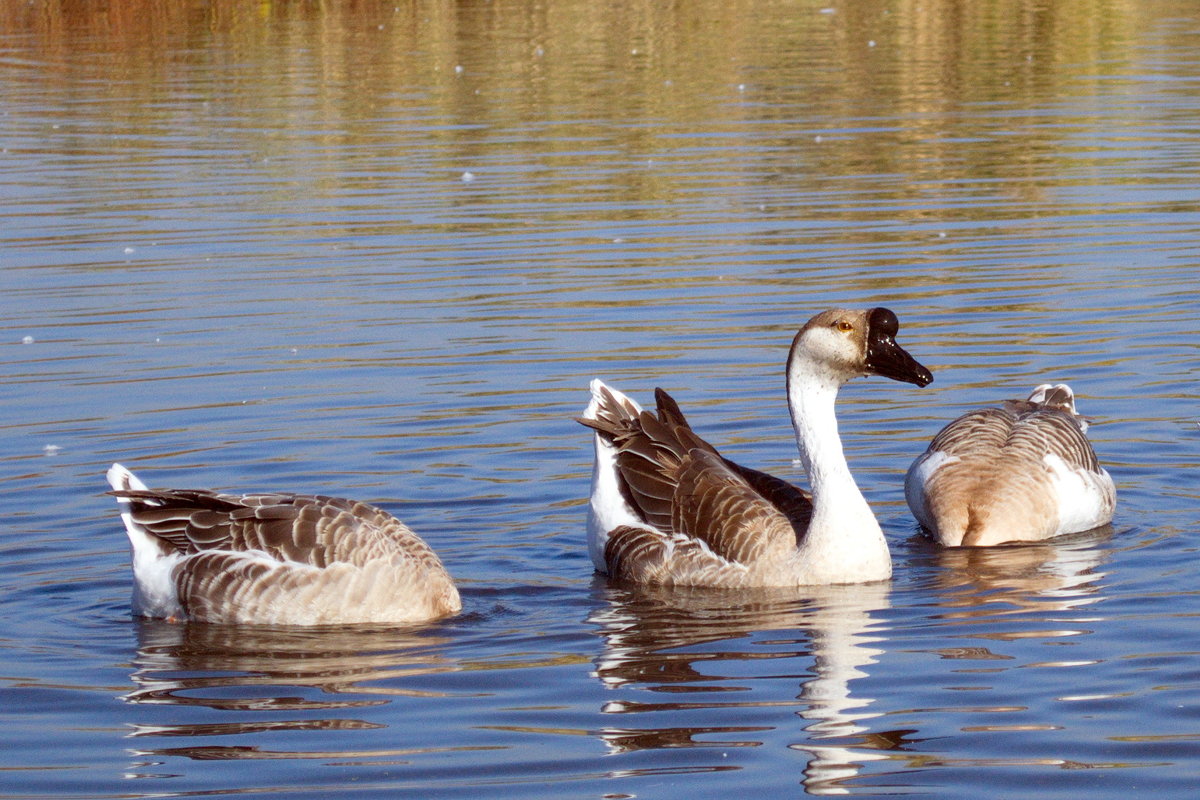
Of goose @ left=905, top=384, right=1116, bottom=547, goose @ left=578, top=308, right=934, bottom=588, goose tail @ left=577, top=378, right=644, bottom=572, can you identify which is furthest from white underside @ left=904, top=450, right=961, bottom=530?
goose tail @ left=577, top=378, right=644, bottom=572

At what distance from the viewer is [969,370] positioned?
1444 cm

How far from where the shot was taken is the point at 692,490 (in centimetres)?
1052

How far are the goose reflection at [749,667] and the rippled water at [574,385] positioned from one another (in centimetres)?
3

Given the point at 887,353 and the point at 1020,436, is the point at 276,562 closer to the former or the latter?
the point at 887,353

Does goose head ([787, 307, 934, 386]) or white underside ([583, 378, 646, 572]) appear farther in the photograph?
white underside ([583, 378, 646, 572])

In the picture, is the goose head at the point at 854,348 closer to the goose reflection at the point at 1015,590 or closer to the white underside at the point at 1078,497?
the goose reflection at the point at 1015,590

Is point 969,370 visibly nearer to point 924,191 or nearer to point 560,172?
point 924,191

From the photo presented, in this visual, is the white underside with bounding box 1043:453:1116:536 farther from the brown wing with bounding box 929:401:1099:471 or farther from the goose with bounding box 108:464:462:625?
the goose with bounding box 108:464:462:625

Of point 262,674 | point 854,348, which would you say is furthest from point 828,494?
point 262,674

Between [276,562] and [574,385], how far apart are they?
192 inches

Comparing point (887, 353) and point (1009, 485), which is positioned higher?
point (887, 353)

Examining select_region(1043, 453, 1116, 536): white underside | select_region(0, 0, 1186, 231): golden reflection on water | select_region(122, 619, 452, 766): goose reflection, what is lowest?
select_region(122, 619, 452, 766): goose reflection

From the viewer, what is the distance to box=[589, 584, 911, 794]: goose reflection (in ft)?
24.7

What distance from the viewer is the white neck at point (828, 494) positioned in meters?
10.0
